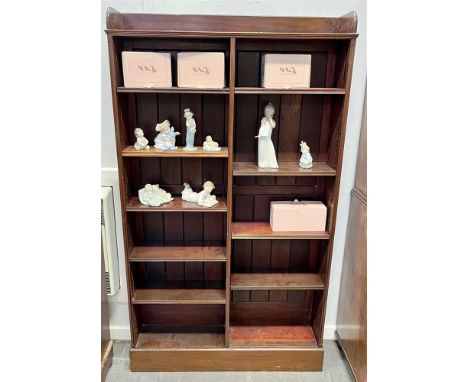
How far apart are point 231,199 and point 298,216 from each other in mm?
383

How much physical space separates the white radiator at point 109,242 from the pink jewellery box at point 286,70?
1024 millimetres

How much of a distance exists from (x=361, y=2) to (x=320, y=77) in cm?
40

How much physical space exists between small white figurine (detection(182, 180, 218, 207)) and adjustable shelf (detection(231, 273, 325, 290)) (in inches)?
19.4

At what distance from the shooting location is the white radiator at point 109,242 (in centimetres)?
199

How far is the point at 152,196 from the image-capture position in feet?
6.20

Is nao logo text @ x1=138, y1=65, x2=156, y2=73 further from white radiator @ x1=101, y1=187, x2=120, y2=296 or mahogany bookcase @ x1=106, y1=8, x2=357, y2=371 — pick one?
white radiator @ x1=101, y1=187, x2=120, y2=296

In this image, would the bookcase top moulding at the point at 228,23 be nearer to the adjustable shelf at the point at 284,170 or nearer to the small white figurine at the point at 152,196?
the adjustable shelf at the point at 284,170

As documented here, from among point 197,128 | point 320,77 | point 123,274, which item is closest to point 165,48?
point 197,128

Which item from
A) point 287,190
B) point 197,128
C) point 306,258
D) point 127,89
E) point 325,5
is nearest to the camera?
point 127,89

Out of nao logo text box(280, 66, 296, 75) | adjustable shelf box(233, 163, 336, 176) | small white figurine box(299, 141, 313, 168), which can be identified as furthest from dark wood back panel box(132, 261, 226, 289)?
nao logo text box(280, 66, 296, 75)

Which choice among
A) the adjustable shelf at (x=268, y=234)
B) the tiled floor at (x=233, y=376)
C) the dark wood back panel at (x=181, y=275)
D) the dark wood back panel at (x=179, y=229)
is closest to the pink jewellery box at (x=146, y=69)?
the dark wood back panel at (x=179, y=229)

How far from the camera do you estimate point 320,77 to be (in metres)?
1.90

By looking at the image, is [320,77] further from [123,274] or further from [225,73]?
[123,274]

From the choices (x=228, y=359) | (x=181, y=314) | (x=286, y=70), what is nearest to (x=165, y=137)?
(x=286, y=70)
